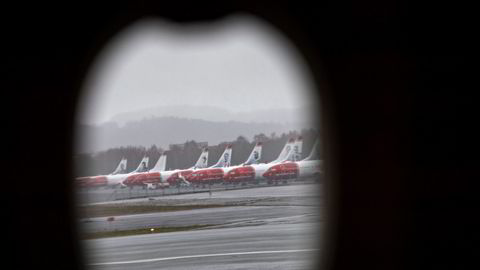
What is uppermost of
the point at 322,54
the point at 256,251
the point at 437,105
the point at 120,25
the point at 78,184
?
the point at 120,25

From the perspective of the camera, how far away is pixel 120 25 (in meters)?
2.32

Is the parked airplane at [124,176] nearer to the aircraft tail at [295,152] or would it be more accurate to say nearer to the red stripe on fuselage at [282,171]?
the red stripe on fuselage at [282,171]

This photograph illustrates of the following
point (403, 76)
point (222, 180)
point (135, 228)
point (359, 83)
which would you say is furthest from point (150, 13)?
point (222, 180)

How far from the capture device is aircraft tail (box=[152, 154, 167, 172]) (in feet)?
61.6

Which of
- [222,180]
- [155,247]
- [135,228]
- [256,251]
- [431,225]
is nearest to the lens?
[431,225]

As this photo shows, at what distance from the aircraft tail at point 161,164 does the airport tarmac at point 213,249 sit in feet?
31.7

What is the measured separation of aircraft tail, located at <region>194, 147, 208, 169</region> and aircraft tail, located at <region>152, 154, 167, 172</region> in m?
1.18

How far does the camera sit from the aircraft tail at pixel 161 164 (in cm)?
1878

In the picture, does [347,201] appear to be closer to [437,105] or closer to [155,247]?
[437,105]

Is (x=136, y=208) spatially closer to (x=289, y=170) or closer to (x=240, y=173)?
(x=289, y=170)

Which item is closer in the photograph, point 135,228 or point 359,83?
point 359,83

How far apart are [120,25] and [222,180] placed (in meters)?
17.5

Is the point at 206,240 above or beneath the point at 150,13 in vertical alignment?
beneath

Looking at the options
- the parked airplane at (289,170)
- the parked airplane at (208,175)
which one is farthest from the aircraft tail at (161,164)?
the parked airplane at (289,170)
